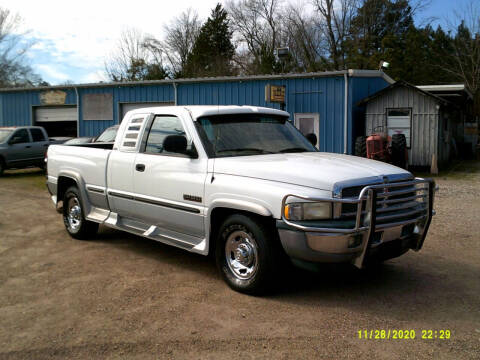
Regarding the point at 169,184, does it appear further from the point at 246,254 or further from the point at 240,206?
the point at 246,254

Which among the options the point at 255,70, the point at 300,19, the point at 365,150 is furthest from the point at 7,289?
the point at 300,19

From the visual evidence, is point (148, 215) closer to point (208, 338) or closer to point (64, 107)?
point (208, 338)

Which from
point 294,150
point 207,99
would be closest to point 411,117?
point 207,99

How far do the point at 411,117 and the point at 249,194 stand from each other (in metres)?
13.9

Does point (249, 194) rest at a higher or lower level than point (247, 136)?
lower

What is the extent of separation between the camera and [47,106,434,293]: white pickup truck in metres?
4.40

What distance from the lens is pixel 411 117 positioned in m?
17.2

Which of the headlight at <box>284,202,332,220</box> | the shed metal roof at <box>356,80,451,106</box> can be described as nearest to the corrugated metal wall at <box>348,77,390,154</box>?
the shed metal roof at <box>356,80,451,106</box>

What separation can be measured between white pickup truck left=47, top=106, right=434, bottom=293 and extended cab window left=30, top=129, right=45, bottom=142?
12023 millimetres

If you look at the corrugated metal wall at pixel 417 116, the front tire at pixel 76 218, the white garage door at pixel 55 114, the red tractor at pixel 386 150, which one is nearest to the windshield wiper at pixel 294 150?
the front tire at pixel 76 218

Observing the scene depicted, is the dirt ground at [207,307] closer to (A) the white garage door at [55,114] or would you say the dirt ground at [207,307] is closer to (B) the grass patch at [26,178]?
(B) the grass patch at [26,178]

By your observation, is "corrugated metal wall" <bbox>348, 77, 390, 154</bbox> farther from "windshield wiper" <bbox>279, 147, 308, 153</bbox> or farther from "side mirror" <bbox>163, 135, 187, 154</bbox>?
"side mirror" <bbox>163, 135, 187, 154</bbox>

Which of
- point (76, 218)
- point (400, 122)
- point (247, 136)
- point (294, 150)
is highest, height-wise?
point (400, 122)

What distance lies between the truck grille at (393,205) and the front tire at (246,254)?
2.52 feet
